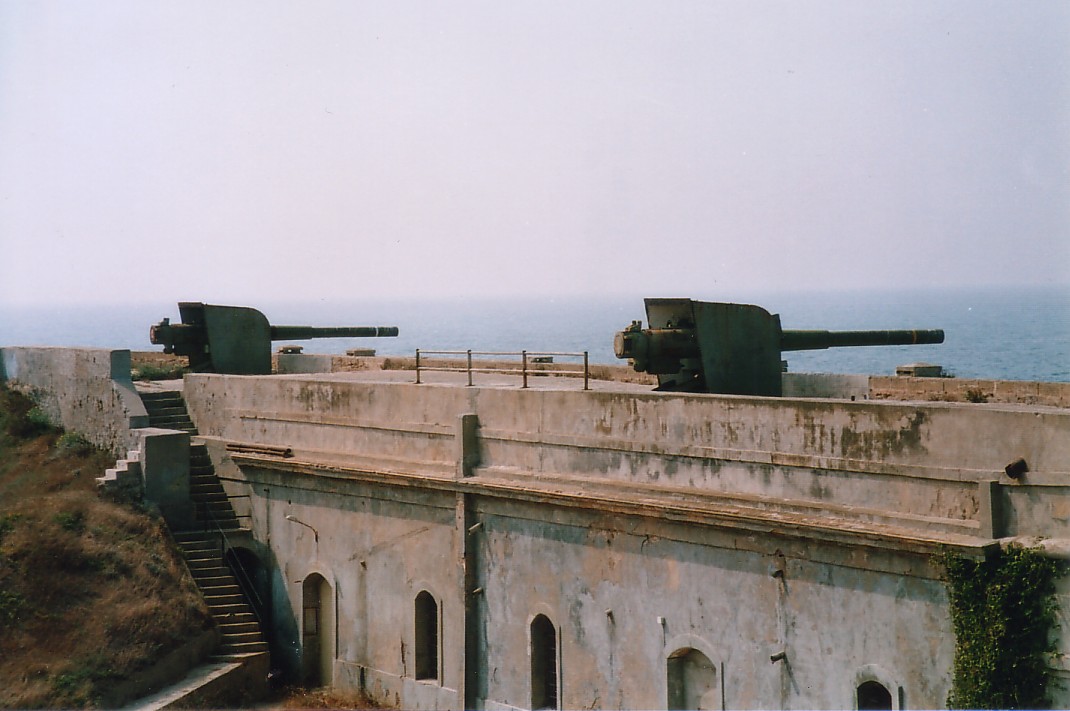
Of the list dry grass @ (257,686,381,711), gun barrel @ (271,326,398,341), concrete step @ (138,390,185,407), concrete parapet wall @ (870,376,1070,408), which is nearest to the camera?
concrete parapet wall @ (870,376,1070,408)

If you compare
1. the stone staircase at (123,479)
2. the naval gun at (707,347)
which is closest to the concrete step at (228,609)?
the stone staircase at (123,479)

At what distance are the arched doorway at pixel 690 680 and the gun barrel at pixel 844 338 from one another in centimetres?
504

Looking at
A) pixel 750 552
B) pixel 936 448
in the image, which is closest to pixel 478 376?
pixel 750 552

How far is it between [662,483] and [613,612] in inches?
77.7

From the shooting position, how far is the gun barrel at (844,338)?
17656 millimetres

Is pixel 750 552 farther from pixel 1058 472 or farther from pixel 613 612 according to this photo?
pixel 1058 472

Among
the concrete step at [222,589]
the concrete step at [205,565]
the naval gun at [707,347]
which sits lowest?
the concrete step at [222,589]

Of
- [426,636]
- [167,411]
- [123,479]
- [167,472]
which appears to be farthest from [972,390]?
[167,411]

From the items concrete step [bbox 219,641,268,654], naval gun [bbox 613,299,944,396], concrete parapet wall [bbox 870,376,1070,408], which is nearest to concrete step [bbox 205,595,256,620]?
concrete step [bbox 219,641,268,654]

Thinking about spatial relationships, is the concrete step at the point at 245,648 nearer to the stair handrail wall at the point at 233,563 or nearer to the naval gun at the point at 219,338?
the stair handrail wall at the point at 233,563

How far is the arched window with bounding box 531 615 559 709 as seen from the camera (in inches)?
653

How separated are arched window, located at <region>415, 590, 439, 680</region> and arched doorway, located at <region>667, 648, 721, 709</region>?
4.80m

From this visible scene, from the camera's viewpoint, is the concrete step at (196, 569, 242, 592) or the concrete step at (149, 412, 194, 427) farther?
the concrete step at (149, 412, 194, 427)

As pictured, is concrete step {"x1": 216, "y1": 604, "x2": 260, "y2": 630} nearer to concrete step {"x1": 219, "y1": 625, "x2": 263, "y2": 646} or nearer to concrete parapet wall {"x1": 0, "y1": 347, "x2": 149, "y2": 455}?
concrete step {"x1": 219, "y1": 625, "x2": 263, "y2": 646}
